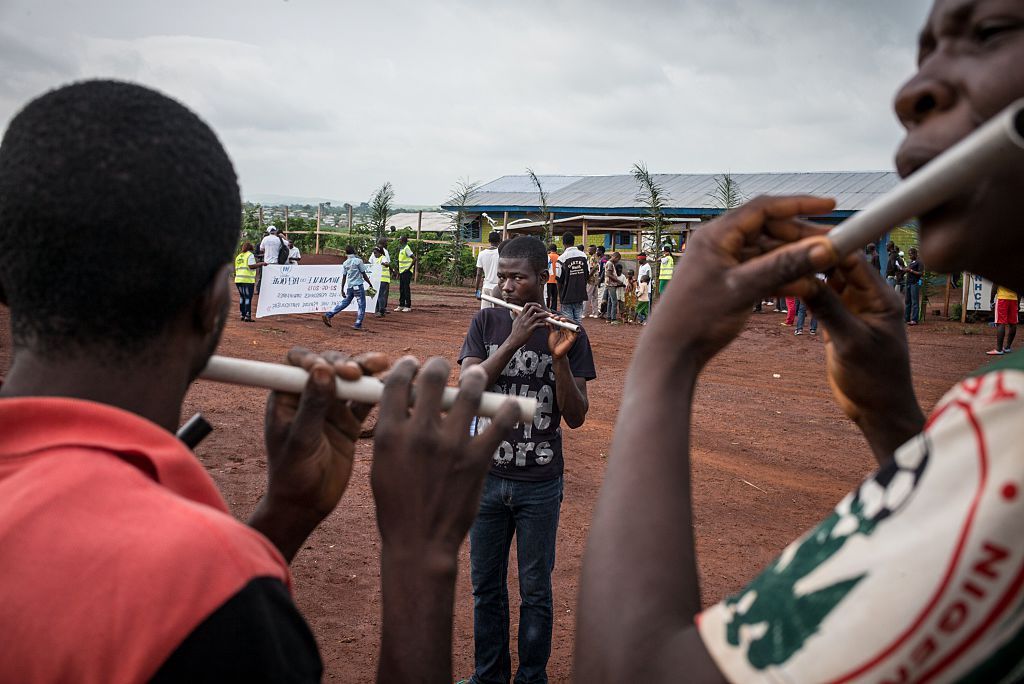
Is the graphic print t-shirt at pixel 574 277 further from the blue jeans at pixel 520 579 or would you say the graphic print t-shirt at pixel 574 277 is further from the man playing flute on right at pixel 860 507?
the man playing flute on right at pixel 860 507

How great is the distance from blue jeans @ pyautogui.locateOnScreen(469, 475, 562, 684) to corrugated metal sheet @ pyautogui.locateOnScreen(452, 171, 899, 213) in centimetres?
2447

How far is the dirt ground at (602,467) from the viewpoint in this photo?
499 centimetres

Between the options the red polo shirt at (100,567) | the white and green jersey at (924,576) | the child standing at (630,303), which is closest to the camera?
the white and green jersey at (924,576)

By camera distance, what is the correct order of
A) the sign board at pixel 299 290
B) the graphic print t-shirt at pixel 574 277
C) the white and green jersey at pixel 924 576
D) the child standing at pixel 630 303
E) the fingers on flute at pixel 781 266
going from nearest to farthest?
the white and green jersey at pixel 924 576, the fingers on flute at pixel 781 266, the graphic print t-shirt at pixel 574 277, the sign board at pixel 299 290, the child standing at pixel 630 303

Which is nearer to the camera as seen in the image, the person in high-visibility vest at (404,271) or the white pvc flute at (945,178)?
the white pvc flute at (945,178)

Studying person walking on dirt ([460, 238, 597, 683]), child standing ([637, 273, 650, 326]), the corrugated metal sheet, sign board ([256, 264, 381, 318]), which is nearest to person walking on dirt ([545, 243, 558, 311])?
child standing ([637, 273, 650, 326])

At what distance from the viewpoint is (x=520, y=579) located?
396cm

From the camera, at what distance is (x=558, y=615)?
5031 millimetres

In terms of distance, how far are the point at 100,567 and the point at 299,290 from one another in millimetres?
17375

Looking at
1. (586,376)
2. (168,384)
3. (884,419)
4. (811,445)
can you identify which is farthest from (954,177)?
(811,445)

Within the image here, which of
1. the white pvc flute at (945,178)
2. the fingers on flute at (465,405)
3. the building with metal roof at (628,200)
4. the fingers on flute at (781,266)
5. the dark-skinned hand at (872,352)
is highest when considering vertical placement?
the building with metal roof at (628,200)

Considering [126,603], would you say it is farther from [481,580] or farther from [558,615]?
[558,615]

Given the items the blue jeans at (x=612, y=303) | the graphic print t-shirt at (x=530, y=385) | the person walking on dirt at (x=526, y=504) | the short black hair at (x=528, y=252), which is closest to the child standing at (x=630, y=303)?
the blue jeans at (x=612, y=303)

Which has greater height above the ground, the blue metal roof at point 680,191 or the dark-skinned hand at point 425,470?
the blue metal roof at point 680,191
